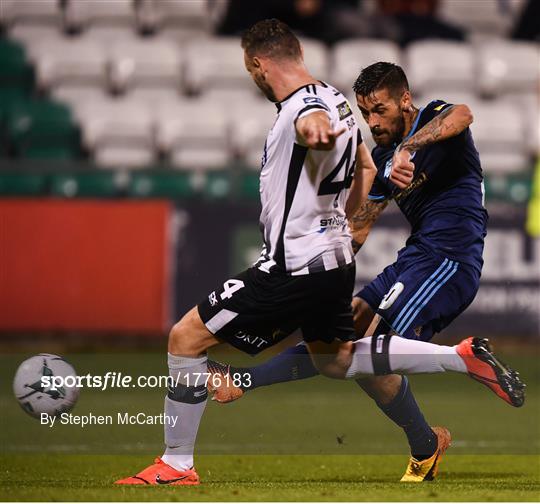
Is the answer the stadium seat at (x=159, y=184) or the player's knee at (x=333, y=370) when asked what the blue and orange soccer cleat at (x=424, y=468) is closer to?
the player's knee at (x=333, y=370)

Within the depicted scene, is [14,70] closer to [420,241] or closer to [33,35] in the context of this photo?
[33,35]

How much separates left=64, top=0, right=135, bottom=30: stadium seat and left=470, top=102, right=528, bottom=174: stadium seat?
4.59 meters

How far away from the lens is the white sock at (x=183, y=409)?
5762 millimetres

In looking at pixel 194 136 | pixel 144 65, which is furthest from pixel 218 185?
pixel 144 65

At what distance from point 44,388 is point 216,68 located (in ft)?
29.6

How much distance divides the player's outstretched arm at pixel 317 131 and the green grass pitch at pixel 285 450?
1.52 metres

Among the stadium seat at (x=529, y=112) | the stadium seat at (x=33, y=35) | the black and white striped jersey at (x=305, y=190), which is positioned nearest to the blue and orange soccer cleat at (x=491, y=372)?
the black and white striped jersey at (x=305, y=190)

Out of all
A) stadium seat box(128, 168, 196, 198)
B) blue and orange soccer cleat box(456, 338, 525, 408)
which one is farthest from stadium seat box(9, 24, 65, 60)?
blue and orange soccer cleat box(456, 338, 525, 408)

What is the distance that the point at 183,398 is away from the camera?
5832mm

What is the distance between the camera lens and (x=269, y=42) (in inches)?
216

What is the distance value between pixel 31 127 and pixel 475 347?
325 inches

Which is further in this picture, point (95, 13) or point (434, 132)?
point (95, 13)

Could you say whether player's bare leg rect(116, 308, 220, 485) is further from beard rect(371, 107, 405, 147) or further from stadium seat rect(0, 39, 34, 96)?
stadium seat rect(0, 39, 34, 96)

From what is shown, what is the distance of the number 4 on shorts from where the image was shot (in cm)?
567
